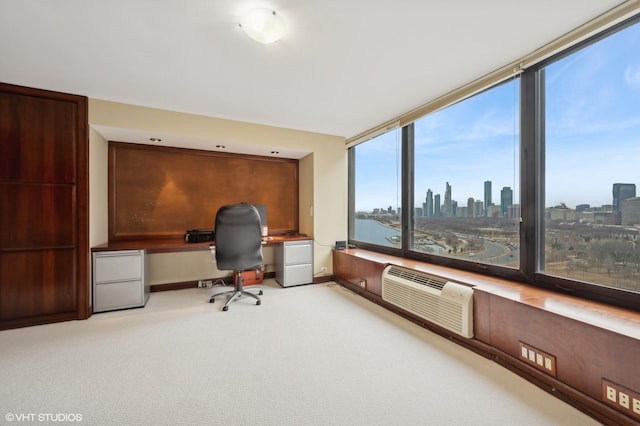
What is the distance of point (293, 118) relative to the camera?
11.8ft

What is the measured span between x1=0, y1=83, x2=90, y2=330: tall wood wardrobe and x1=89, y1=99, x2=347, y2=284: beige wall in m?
0.15

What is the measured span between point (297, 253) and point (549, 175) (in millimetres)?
3084

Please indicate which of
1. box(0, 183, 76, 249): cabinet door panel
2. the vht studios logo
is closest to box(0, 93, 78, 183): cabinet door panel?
box(0, 183, 76, 249): cabinet door panel

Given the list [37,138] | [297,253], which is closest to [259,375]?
[297,253]

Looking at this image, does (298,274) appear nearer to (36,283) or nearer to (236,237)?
(236,237)

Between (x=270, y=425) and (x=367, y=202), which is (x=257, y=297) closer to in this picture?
(x=270, y=425)

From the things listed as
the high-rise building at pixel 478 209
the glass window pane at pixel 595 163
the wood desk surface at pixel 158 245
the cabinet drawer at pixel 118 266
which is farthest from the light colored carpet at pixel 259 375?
the high-rise building at pixel 478 209

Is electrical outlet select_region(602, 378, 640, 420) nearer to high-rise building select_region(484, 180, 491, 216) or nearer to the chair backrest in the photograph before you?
high-rise building select_region(484, 180, 491, 216)

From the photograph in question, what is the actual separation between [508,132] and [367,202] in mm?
2168

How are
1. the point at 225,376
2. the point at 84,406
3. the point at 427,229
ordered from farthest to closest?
the point at 427,229 → the point at 225,376 → the point at 84,406

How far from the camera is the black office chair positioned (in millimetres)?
3135

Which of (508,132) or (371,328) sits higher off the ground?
(508,132)

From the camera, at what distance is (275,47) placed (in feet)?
6.74

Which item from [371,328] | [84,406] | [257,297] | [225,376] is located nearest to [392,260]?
[371,328]
